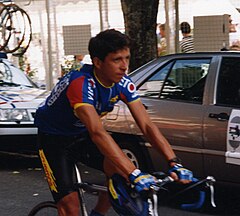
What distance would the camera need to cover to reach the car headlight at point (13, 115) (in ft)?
24.8

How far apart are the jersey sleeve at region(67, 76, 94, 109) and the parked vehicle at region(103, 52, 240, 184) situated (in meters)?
2.27

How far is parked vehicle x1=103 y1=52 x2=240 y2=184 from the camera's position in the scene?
5.25 metres

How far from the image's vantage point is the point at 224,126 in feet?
17.1

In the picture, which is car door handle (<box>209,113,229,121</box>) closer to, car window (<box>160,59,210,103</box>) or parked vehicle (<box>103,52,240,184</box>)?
parked vehicle (<box>103,52,240,184</box>)

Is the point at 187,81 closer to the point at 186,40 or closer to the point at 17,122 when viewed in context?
the point at 17,122

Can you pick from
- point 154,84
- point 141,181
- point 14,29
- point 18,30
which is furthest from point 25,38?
point 141,181

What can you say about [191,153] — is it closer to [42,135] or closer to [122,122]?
[122,122]

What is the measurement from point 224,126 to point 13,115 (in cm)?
335

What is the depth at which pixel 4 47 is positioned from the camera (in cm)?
1426

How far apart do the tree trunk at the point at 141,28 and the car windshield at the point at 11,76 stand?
1.76 m

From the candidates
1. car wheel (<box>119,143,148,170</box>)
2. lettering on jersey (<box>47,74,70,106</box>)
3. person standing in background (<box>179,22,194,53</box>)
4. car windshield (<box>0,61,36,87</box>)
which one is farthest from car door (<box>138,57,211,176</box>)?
person standing in background (<box>179,22,194,53</box>)

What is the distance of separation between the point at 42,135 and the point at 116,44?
0.90 meters

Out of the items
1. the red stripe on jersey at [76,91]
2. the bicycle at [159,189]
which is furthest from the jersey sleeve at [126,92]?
the bicycle at [159,189]

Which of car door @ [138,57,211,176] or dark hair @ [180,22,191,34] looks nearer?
car door @ [138,57,211,176]
